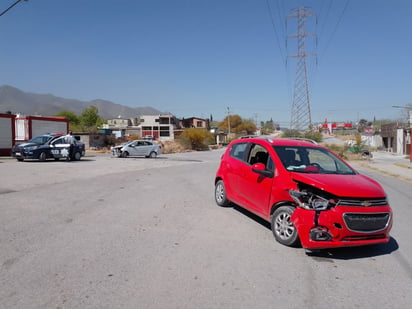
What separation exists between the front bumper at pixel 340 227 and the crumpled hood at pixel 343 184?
0.21 m

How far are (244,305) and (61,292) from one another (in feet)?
6.42

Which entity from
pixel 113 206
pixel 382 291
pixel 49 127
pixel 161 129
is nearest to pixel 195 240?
pixel 382 291

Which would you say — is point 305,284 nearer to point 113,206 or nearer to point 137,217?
point 137,217

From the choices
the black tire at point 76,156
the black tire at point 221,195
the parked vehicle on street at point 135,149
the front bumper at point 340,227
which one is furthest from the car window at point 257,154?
the parked vehicle on street at point 135,149

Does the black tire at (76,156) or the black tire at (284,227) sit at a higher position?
the black tire at (76,156)

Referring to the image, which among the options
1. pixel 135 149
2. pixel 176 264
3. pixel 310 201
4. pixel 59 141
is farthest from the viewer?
pixel 135 149

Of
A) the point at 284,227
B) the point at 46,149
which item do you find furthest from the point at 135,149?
the point at 284,227

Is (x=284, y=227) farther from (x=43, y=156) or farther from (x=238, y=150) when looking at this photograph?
(x=43, y=156)

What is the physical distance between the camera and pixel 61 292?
3.66 m

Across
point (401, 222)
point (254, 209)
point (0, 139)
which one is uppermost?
point (0, 139)

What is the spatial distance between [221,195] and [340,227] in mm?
3882

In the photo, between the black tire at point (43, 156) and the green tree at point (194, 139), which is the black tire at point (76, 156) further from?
the green tree at point (194, 139)

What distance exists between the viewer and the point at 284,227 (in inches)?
210

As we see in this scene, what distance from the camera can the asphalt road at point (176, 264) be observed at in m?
3.61
